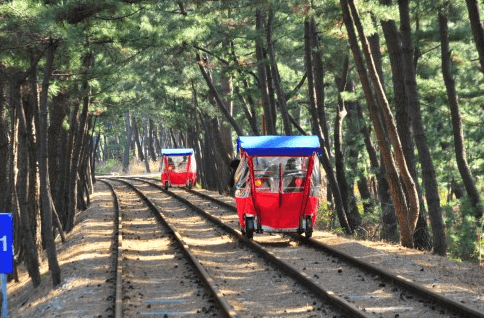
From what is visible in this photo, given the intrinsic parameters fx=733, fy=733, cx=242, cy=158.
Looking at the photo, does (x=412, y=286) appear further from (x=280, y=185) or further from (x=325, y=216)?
(x=325, y=216)

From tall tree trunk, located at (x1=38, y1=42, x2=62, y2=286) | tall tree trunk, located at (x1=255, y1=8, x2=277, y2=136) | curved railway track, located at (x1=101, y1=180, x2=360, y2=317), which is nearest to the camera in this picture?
curved railway track, located at (x1=101, y1=180, x2=360, y2=317)

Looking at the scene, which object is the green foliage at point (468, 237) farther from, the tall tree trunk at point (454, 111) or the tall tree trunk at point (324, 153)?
the tall tree trunk at point (324, 153)

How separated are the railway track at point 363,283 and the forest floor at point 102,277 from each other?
42 centimetres

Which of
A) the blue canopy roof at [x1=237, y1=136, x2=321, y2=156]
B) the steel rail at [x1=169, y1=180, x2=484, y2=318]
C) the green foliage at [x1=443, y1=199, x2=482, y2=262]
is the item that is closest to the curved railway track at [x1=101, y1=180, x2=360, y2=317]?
the steel rail at [x1=169, y1=180, x2=484, y2=318]

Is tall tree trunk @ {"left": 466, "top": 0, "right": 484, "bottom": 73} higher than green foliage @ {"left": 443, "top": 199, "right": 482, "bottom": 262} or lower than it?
higher

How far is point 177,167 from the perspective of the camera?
45219mm

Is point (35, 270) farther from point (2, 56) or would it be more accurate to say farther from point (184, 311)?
point (184, 311)

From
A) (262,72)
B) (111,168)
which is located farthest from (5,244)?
(111,168)

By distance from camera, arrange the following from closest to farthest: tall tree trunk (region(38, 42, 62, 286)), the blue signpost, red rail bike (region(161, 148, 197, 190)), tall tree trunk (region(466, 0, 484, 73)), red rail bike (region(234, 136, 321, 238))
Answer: the blue signpost → tall tree trunk (region(38, 42, 62, 286)) → tall tree trunk (region(466, 0, 484, 73)) → red rail bike (region(234, 136, 321, 238)) → red rail bike (region(161, 148, 197, 190))

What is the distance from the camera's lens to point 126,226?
23750mm

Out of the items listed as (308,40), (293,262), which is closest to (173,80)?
(308,40)

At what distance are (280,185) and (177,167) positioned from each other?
90.8 feet

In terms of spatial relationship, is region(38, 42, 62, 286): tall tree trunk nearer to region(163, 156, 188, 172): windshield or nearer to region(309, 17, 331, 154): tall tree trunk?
region(309, 17, 331, 154): tall tree trunk

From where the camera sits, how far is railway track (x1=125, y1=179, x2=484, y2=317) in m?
10.0
